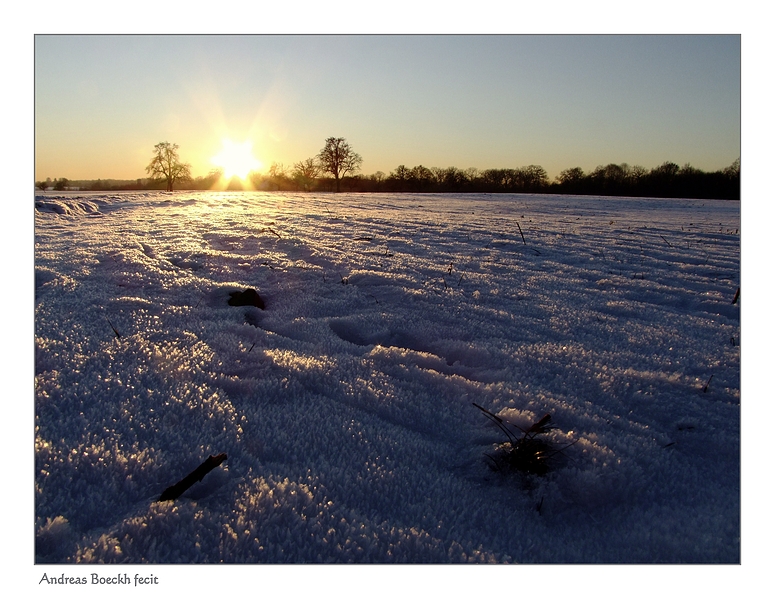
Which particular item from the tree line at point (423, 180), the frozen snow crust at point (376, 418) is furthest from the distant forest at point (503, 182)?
the frozen snow crust at point (376, 418)

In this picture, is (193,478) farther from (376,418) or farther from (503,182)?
(503,182)

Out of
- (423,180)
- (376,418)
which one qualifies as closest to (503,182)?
(423,180)

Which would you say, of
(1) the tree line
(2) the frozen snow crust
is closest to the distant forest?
(1) the tree line

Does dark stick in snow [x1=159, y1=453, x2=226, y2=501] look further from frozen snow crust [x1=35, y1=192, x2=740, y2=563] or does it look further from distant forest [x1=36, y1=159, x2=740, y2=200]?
distant forest [x1=36, y1=159, x2=740, y2=200]

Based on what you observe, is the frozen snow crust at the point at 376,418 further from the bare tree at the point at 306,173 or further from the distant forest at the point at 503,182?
the bare tree at the point at 306,173
